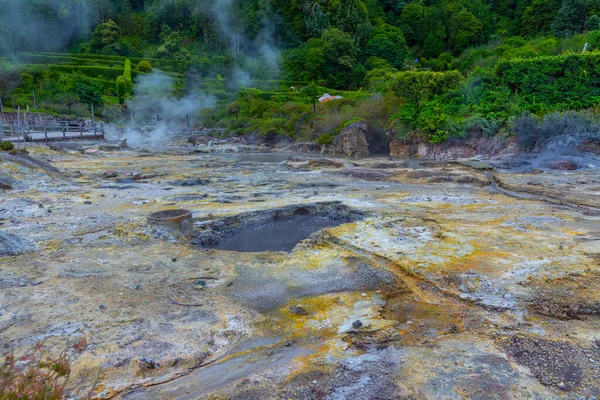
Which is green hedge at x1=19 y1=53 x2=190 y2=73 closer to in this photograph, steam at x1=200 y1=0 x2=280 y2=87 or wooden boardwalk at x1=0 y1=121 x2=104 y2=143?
steam at x1=200 y1=0 x2=280 y2=87

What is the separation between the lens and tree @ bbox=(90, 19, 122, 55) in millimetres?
56062

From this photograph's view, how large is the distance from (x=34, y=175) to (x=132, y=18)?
6698 cm

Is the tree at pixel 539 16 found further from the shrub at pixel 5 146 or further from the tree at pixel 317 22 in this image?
the shrub at pixel 5 146

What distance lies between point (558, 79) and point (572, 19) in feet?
96.7

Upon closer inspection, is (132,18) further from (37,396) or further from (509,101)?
(37,396)

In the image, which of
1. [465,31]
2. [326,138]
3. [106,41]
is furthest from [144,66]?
[465,31]

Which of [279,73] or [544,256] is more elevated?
[279,73]

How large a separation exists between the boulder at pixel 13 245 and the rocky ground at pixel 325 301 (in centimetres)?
2

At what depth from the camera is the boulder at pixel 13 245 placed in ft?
20.2

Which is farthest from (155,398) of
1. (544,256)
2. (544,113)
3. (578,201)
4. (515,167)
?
(544,113)

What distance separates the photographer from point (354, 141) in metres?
24.1

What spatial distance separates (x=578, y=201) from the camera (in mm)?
9500

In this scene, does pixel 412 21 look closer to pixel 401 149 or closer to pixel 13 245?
pixel 401 149

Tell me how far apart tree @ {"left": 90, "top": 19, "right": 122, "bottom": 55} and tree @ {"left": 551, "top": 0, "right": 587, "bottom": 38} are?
55279 millimetres
